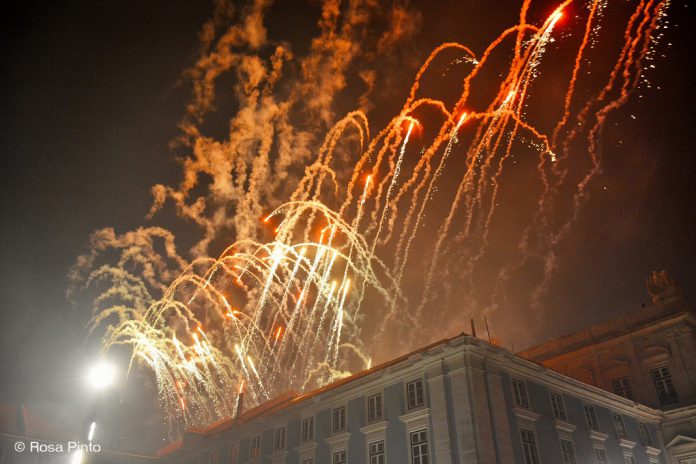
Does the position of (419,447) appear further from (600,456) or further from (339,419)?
(600,456)

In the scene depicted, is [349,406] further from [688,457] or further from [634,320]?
[634,320]

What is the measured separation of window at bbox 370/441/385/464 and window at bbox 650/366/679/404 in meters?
24.4

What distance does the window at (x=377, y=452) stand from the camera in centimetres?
2768

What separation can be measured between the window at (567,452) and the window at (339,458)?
12.8 meters

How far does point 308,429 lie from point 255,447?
709 centimetres

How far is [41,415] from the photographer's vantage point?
6494 centimetres

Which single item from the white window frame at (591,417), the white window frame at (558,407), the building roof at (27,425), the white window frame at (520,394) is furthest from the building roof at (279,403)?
the building roof at (27,425)

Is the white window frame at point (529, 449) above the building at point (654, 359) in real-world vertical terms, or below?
below

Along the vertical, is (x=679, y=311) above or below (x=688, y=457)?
above

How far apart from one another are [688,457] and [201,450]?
39607mm

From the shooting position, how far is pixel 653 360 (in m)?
39.2

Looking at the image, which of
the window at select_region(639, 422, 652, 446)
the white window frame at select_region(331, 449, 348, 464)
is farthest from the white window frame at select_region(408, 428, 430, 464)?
the window at select_region(639, 422, 652, 446)

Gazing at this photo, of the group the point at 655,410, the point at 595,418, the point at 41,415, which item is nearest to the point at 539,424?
the point at 595,418

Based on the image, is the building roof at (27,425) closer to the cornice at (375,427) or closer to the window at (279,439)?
the window at (279,439)
